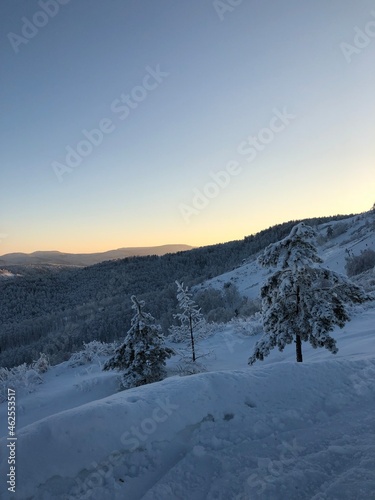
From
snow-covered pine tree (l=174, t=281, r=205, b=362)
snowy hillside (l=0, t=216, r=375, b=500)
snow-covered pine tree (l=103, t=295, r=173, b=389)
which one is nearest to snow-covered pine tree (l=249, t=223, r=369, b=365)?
snowy hillside (l=0, t=216, r=375, b=500)

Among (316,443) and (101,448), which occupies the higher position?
(101,448)

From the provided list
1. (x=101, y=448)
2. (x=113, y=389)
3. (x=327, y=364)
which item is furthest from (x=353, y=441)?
(x=113, y=389)

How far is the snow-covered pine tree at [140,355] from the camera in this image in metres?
15.6

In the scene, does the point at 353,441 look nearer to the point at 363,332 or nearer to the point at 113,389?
the point at 363,332

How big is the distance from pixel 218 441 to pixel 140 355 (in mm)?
11651

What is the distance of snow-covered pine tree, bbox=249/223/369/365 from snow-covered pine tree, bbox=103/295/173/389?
269 inches

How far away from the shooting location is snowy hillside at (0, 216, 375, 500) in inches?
154

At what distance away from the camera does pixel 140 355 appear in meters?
15.7

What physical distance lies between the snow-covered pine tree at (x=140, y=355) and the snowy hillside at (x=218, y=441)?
10107 mm

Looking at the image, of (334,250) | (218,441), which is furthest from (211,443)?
(334,250)

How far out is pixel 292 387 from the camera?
5.96 meters

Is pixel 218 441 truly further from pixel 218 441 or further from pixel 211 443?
pixel 211 443

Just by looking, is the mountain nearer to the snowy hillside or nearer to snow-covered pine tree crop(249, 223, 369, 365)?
snow-covered pine tree crop(249, 223, 369, 365)

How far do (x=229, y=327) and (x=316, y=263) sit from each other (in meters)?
18.5
